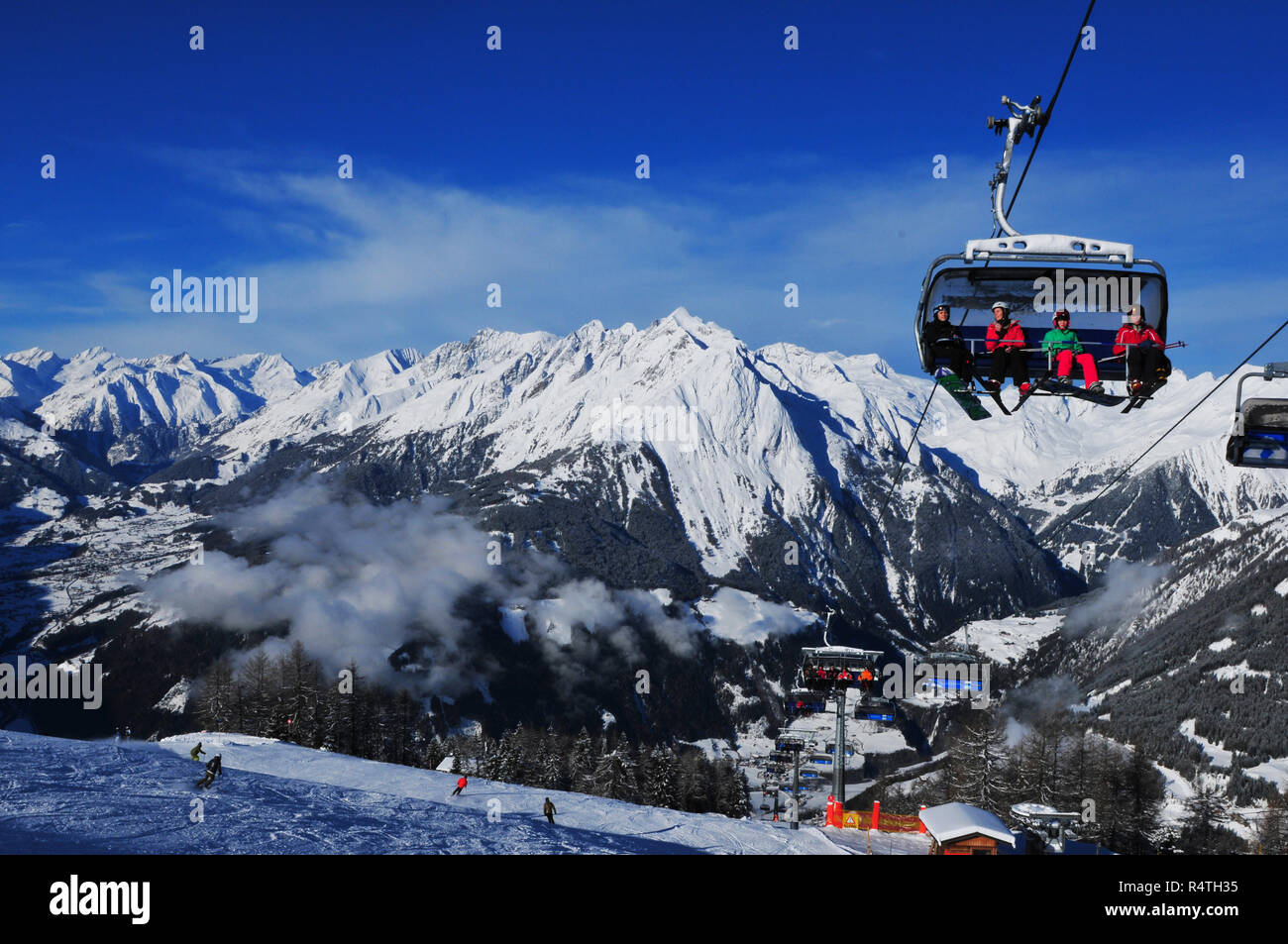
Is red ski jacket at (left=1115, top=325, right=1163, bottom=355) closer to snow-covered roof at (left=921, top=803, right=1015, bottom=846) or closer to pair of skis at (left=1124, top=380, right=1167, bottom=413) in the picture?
pair of skis at (left=1124, top=380, right=1167, bottom=413)

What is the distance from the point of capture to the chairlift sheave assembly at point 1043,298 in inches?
497

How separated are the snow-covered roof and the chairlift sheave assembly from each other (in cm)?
2653

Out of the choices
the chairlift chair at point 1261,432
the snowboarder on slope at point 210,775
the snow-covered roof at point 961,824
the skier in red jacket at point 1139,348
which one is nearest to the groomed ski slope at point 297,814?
the snowboarder on slope at point 210,775

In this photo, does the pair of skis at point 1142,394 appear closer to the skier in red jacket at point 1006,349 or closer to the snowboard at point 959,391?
the skier in red jacket at point 1006,349

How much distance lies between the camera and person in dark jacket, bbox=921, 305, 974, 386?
1437 centimetres

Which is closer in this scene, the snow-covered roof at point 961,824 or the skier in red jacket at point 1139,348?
the skier in red jacket at point 1139,348

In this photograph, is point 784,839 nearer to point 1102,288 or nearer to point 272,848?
point 272,848

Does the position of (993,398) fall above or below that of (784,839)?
above

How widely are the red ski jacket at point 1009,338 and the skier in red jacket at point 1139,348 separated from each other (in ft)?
4.86
